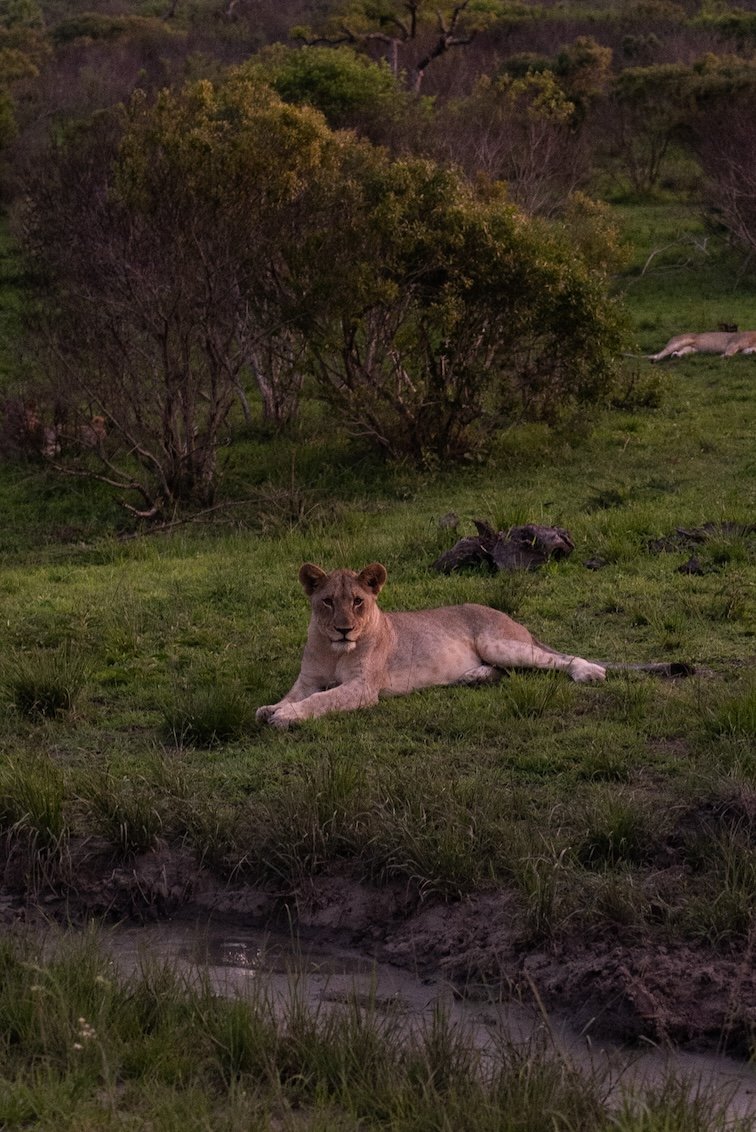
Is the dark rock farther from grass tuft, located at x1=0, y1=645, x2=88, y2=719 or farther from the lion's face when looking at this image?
grass tuft, located at x1=0, y1=645, x2=88, y2=719

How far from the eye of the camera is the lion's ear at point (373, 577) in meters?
7.95

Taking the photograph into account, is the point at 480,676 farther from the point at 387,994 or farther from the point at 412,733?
the point at 387,994

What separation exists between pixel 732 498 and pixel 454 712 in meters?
5.84

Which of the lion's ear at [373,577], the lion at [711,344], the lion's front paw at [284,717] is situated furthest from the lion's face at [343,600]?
the lion at [711,344]

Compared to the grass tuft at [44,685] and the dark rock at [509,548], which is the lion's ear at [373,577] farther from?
the dark rock at [509,548]

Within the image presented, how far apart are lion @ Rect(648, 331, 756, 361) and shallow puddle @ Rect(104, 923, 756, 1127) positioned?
16.3 meters

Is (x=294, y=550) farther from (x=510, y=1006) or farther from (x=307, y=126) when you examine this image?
(x=510, y=1006)

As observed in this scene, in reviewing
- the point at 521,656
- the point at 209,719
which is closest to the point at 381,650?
the point at 521,656

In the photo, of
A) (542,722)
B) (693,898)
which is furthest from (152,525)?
(693,898)

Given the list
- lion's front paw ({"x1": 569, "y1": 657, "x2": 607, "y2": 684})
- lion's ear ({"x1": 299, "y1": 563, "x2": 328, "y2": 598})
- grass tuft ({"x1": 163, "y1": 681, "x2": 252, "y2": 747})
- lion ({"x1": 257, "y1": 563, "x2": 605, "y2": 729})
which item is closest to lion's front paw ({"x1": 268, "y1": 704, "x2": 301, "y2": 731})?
lion ({"x1": 257, "y1": 563, "x2": 605, "y2": 729})

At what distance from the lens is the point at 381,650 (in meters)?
8.03

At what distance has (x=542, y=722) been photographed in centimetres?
745

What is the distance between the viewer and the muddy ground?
5.12 meters

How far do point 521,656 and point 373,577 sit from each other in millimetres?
940
